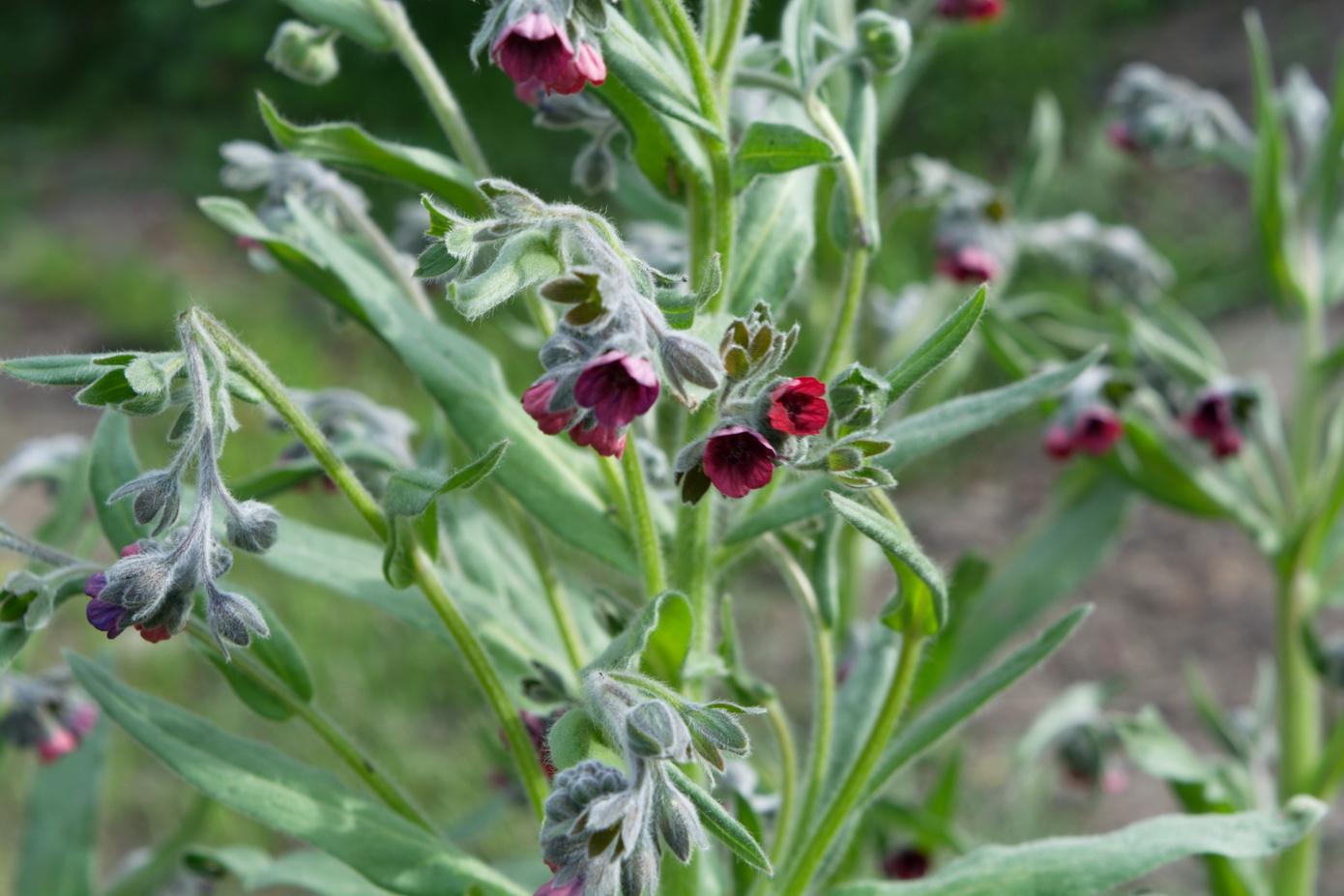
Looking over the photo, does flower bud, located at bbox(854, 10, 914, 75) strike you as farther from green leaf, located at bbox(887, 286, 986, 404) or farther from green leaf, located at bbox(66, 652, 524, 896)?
green leaf, located at bbox(66, 652, 524, 896)

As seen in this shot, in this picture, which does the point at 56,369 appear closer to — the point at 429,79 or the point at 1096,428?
the point at 429,79

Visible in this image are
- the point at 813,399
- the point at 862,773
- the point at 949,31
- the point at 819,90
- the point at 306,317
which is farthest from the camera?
the point at 306,317

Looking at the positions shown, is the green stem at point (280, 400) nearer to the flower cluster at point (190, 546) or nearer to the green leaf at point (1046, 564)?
the flower cluster at point (190, 546)

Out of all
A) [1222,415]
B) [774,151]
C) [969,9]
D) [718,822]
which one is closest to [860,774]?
[718,822]

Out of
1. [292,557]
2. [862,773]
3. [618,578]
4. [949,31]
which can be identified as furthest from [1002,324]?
[618,578]

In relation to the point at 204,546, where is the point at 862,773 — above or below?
below

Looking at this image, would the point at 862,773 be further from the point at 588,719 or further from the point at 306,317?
the point at 306,317
